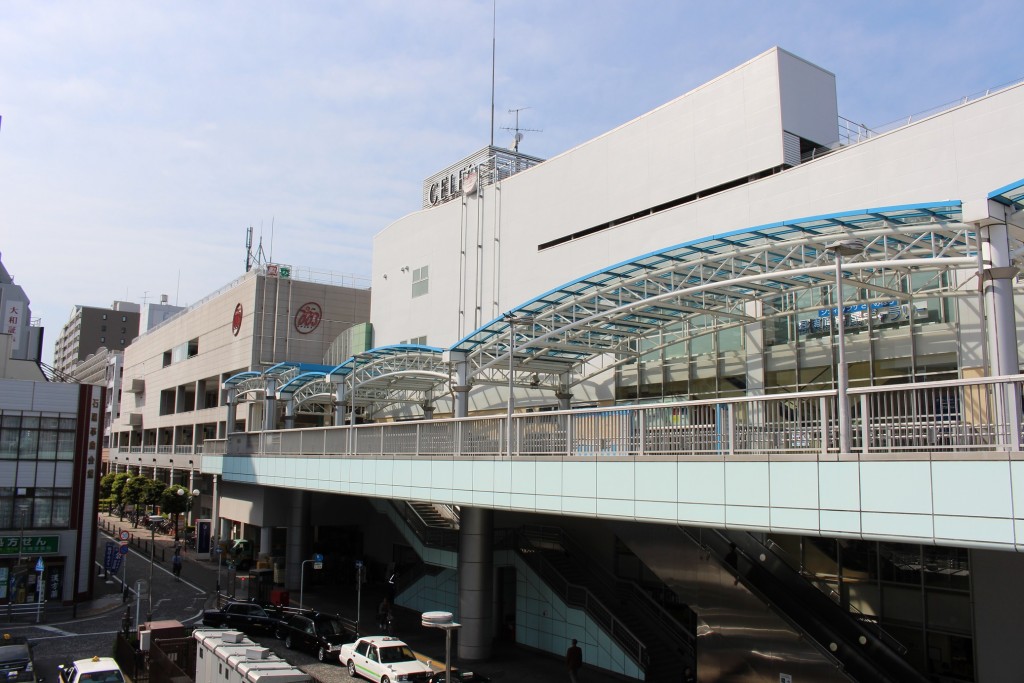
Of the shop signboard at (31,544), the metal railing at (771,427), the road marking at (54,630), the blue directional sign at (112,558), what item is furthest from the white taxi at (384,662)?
the blue directional sign at (112,558)

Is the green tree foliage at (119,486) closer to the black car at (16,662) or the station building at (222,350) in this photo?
the station building at (222,350)

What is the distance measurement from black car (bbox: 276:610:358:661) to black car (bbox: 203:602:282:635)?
1.08 m

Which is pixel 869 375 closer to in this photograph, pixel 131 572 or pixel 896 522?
pixel 896 522

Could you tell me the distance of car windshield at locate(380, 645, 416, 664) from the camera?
21891 millimetres

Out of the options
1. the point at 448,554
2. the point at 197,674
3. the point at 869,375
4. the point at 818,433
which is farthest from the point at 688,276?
the point at 197,674

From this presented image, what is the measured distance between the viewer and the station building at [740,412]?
12.5m

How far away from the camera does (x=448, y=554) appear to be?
92.9ft

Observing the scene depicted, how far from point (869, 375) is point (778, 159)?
713 cm

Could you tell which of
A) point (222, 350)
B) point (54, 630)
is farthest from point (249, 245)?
point (54, 630)

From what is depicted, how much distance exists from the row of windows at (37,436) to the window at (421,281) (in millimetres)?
17013

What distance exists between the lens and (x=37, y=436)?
116ft

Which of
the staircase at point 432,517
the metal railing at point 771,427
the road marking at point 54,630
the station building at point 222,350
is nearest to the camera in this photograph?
the metal railing at point 771,427

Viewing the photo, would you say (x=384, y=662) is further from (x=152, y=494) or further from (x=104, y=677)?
(x=152, y=494)

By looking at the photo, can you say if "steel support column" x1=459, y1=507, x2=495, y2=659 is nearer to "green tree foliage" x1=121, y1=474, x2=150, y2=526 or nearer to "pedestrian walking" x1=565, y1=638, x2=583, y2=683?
"pedestrian walking" x1=565, y1=638, x2=583, y2=683
